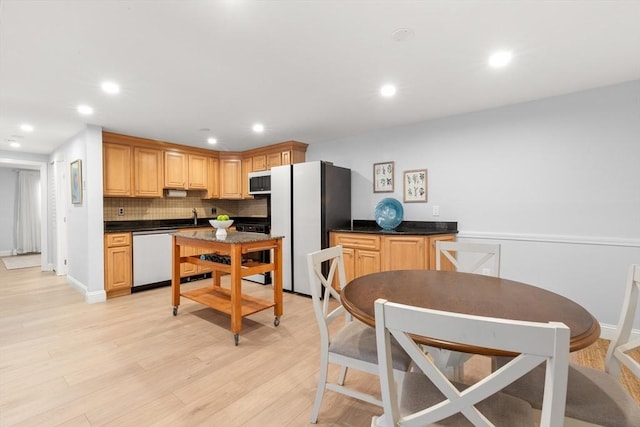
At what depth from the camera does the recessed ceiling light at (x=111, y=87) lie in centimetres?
242

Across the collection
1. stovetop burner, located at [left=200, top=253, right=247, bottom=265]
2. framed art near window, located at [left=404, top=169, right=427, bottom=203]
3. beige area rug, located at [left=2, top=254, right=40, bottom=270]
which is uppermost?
framed art near window, located at [left=404, top=169, right=427, bottom=203]

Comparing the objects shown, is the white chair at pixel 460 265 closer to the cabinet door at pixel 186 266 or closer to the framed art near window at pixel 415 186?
the framed art near window at pixel 415 186

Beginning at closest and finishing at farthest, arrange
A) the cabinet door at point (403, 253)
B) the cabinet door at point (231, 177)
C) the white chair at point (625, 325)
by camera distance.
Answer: the white chair at point (625, 325) < the cabinet door at point (403, 253) < the cabinet door at point (231, 177)

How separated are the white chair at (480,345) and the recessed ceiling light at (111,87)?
2.88 metres

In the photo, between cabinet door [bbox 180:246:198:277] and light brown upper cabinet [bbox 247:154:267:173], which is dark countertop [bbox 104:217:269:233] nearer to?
cabinet door [bbox 180:246:198:277]

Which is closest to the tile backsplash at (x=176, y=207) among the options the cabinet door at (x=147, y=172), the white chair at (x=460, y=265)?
the cabinet door at (x=147, y=172)

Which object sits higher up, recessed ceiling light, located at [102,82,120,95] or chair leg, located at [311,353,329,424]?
recessed ceiling light, located at [102,82,120,95]

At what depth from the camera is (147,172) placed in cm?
432

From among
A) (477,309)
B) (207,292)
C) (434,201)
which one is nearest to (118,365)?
(207,292)

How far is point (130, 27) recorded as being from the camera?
5.47 ft

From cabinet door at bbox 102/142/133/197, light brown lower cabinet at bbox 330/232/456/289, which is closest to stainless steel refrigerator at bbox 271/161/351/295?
light brown lower cabinet at bbox 330/232/456/289

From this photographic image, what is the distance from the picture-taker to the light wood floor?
164cm

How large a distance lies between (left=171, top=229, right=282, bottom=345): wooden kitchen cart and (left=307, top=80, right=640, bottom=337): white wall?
6.51ft

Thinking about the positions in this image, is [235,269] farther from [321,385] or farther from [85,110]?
[85,110]
